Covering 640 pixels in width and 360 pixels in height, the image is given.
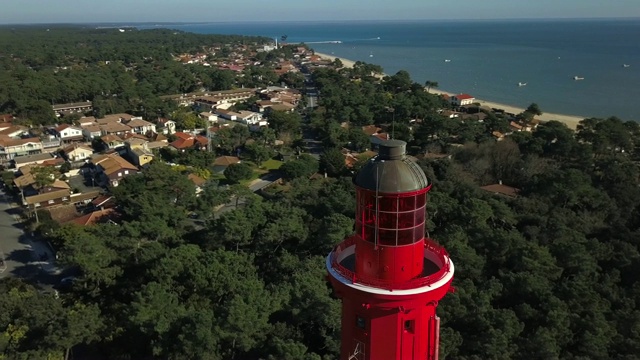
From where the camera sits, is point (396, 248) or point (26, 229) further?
point (26, 229)

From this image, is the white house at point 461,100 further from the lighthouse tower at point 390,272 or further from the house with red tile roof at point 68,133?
the lighthouse tower at point 390,272

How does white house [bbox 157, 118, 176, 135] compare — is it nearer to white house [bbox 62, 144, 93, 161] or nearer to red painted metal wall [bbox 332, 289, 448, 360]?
white house [bbox 62, 144, 93, 161]

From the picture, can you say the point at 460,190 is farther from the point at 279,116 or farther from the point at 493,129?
the point at 279,116

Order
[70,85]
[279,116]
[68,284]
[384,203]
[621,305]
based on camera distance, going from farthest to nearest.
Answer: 1. [70,85]
2. [279,116]
3. [68,284]
4. [621,305]
5. [384,203]

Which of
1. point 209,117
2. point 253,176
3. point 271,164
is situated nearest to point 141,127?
point 209,117

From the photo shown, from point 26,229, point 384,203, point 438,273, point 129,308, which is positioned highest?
point 384,203

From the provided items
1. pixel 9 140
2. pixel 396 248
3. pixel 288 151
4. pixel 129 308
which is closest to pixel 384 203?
pixel 396 248
